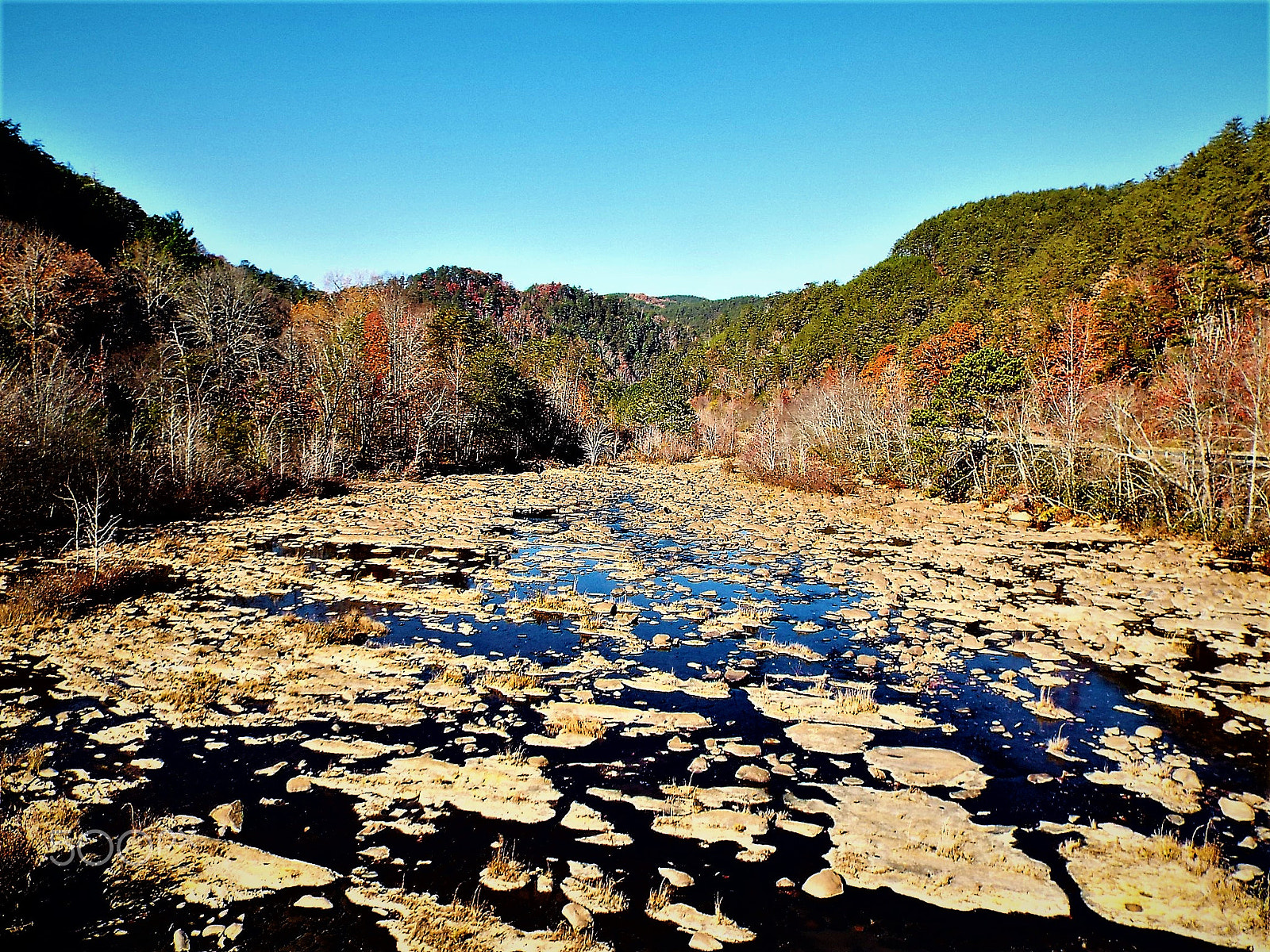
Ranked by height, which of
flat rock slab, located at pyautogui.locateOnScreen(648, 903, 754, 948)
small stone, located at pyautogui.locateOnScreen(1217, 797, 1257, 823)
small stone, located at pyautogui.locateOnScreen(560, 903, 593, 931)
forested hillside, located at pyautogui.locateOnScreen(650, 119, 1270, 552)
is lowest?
flat rock slab, located at pyautogui.locateOnScreen(648, 903, 754, 948)

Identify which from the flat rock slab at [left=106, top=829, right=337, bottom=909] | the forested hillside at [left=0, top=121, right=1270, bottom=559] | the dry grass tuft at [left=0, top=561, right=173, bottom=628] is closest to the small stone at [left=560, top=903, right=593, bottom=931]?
the flat rock slab at [left=106, top=829, right=337, bottom=909]

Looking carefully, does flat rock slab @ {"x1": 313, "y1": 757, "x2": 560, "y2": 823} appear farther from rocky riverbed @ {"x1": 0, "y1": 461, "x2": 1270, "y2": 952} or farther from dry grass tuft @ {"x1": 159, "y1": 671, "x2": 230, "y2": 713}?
dry grass tuft @ {"x1": 159, "y1": 671, "x2": 230, "y2": 713}

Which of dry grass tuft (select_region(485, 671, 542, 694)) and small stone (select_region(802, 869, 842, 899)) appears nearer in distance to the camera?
small stone (select_region(802, 869, 842, 899))

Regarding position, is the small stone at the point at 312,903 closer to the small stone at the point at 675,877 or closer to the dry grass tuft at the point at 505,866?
the dry grass tuft at the point at 505,866

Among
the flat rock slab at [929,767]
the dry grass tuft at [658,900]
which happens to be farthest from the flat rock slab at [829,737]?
the dry grass tuft at [658,900]

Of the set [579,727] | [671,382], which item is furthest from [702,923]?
[671,382]
